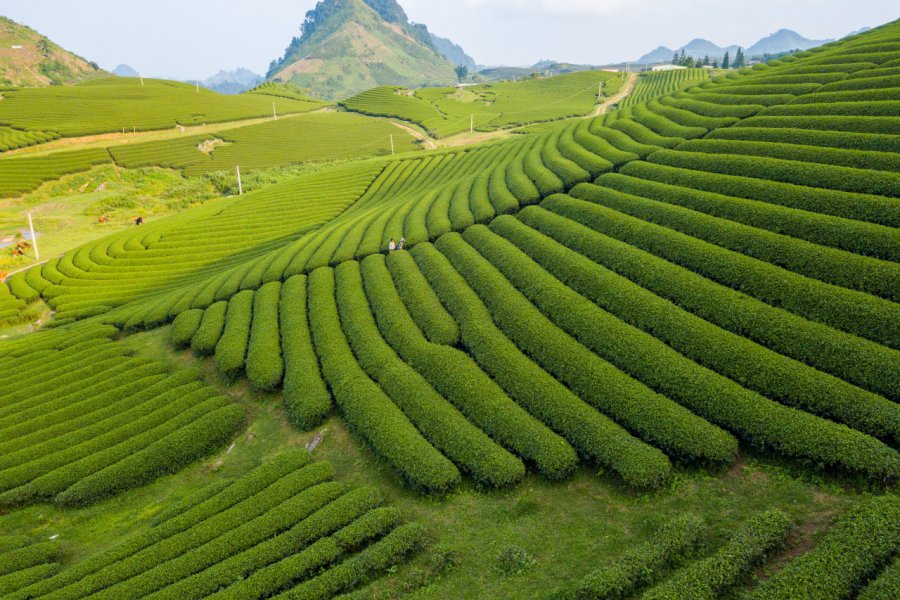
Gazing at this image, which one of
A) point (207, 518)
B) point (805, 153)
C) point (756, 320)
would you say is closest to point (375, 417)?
point (207, 518)

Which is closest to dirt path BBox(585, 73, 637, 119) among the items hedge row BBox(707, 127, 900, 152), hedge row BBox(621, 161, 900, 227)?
hedge row BBox(707, 127, 900, 152)

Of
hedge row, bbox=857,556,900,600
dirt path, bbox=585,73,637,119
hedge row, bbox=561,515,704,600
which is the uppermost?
dirt path, bbox=585,73,637,119

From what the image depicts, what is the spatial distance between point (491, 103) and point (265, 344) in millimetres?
102352

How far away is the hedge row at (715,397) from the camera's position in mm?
10609

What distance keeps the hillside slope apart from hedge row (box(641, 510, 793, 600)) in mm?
153114

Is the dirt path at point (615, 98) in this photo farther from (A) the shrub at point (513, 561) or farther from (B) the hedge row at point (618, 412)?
(A) the shrub at point (513, 561)

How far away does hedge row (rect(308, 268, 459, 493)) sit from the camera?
42.5ft

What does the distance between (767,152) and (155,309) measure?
31351mm

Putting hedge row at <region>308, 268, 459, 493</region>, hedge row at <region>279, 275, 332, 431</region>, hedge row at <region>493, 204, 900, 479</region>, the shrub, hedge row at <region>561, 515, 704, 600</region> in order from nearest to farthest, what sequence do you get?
hedge row at <region>561, 515, 704, 600</region>
the shrub
hedge row at <region>493, 204, 900, 479</region>
hedge row at <region>308, 268, 459, 493</region>
hedge row at <region>279, 275, 332, 431</region>

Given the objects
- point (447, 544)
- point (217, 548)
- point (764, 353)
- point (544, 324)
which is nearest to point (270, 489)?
point (217, 548)

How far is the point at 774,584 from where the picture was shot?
8.21 meters

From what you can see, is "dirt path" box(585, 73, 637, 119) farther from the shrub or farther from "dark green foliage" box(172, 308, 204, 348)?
the shrub

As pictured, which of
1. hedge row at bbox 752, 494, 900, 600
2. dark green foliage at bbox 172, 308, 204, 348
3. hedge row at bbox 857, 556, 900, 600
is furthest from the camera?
dark green foliage at bbox 172, 308, 204, 348

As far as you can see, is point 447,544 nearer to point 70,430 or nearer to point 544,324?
point 544,324
